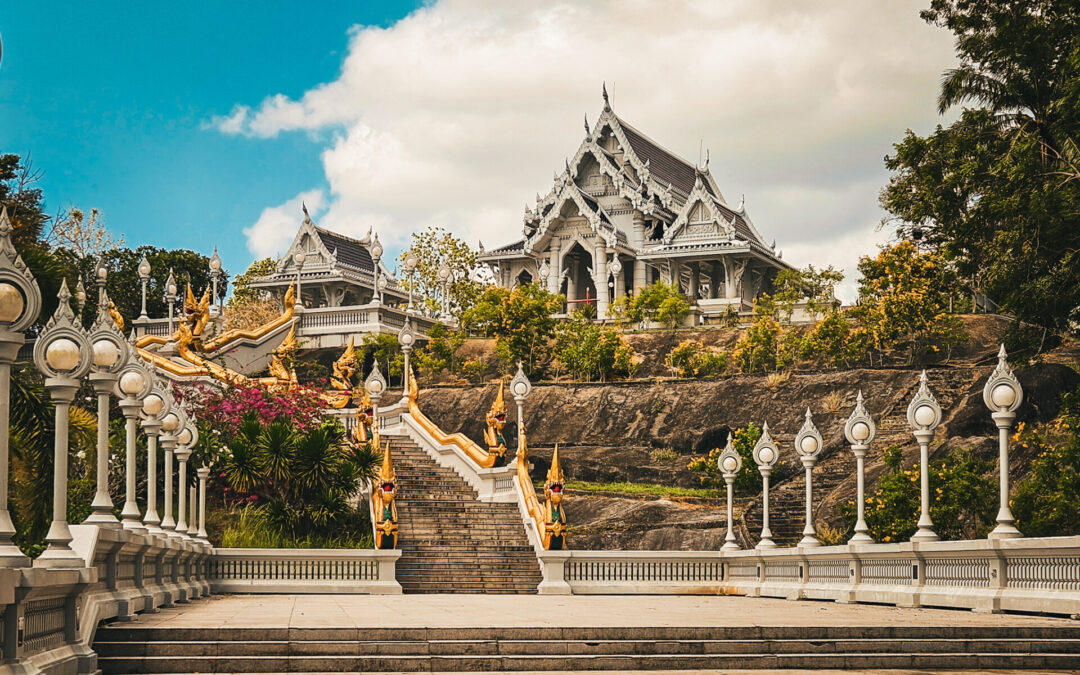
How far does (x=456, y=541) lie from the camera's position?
29.9 meters

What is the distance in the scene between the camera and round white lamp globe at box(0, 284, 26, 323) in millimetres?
9445

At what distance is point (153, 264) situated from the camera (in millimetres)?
64625

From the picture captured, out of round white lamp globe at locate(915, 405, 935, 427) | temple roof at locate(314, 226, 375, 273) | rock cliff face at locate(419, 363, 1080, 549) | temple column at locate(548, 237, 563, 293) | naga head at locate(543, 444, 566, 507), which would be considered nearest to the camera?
round white lamp globe at locate(915, 405, 935, 427)

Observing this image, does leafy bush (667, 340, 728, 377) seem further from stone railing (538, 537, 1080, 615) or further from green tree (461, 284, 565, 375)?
stone railing (538, 537, 1080, 615)

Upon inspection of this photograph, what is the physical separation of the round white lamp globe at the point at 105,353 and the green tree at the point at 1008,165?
1790 cm

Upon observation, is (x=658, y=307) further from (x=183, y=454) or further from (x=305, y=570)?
(x=183, y=454)

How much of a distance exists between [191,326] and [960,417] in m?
24.0

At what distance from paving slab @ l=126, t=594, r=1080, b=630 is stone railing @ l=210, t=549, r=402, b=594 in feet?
16.7

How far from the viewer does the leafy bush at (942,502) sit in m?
26.8

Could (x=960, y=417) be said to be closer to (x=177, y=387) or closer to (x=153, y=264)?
(x=177, y=387)

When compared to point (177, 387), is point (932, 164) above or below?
above

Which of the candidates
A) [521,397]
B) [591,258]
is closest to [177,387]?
[521,397]

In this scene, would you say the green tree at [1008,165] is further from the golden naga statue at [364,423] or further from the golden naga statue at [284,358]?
the golden naga statue at [284,358]

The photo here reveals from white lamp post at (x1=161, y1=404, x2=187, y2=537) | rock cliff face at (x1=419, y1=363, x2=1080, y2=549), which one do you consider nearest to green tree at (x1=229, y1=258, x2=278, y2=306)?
rock cliff face at (x1=419, y1=363, x2=1080, y2=549)
